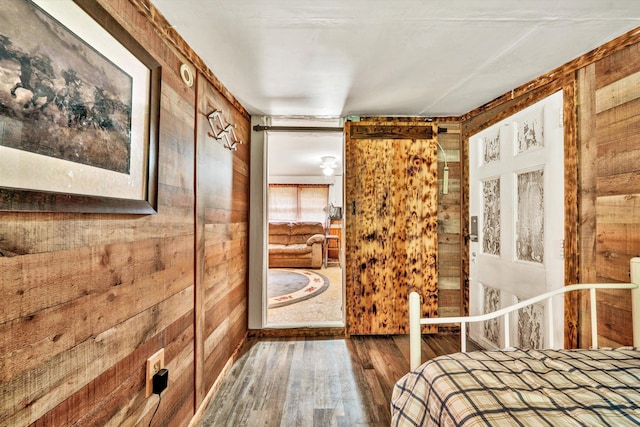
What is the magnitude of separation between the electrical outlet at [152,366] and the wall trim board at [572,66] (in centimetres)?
272

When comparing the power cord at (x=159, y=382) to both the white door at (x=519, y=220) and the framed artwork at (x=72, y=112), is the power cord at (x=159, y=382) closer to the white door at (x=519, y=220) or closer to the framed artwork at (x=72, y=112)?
the framed artwork at (x=72, y=112)

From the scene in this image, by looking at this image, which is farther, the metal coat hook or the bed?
the metal coat hook

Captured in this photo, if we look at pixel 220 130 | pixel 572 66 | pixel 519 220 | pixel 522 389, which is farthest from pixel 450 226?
pixel 220 130

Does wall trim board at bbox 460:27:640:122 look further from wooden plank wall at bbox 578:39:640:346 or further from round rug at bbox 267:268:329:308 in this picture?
round rug at bbox 267:268:329:308

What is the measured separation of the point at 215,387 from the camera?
1879 mm

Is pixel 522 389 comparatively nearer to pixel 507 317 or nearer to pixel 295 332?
pixel 507 317

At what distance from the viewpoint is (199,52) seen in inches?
64.4

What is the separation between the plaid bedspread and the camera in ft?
2.52

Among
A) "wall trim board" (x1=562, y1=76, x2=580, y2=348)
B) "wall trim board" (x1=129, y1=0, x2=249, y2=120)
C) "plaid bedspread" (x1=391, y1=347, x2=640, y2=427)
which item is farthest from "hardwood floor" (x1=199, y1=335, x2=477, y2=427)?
"wall trim board" (x1=129, y1=0, x2=249, y2=120)

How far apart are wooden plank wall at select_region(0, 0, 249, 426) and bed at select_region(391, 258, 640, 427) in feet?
3.48

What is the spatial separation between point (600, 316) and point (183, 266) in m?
2.26

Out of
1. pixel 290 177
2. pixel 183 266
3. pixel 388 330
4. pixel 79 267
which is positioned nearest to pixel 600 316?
pixel 388 330

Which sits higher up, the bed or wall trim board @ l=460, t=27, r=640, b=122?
wall trim board @ l=460, t=27, r=640, b=122

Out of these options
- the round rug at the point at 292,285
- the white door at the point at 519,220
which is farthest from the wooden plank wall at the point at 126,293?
the white door at the point at 519,220
